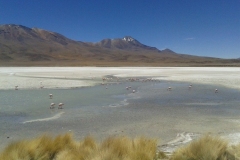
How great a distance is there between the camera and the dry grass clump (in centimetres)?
412

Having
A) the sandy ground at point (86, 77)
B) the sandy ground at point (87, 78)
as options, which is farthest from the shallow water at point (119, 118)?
the sandy ground at point (86, 77)

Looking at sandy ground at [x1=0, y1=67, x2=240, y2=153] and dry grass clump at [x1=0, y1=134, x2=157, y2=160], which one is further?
sandy ground at [x1=0, y1=67, x2=240, y2=153]

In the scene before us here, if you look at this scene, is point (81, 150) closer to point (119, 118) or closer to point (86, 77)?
point (119, 118)

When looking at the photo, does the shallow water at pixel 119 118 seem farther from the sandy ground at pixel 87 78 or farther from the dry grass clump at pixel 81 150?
the dry grass clump at pixel 81 150

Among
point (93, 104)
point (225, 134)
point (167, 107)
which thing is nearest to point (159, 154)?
point (225, 134)

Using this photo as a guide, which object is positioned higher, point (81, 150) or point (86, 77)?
point (86, 77)

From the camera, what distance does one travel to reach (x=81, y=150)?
176 inches

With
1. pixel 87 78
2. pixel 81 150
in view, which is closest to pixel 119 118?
pixel 81 150

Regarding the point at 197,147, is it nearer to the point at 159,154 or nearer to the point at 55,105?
the point at 159,154

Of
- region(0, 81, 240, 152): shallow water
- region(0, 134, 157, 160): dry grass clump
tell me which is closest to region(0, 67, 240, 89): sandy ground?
region(0, 81, 240, 152): shallow water

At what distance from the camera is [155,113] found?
9.91 meters

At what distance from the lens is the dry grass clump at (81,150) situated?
412cm

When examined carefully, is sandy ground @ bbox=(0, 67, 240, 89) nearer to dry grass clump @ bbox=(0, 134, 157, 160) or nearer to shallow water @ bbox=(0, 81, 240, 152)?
shallow water @ bbox=(0, 81, 240, 152)

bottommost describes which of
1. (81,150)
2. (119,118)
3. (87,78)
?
(119,118)
